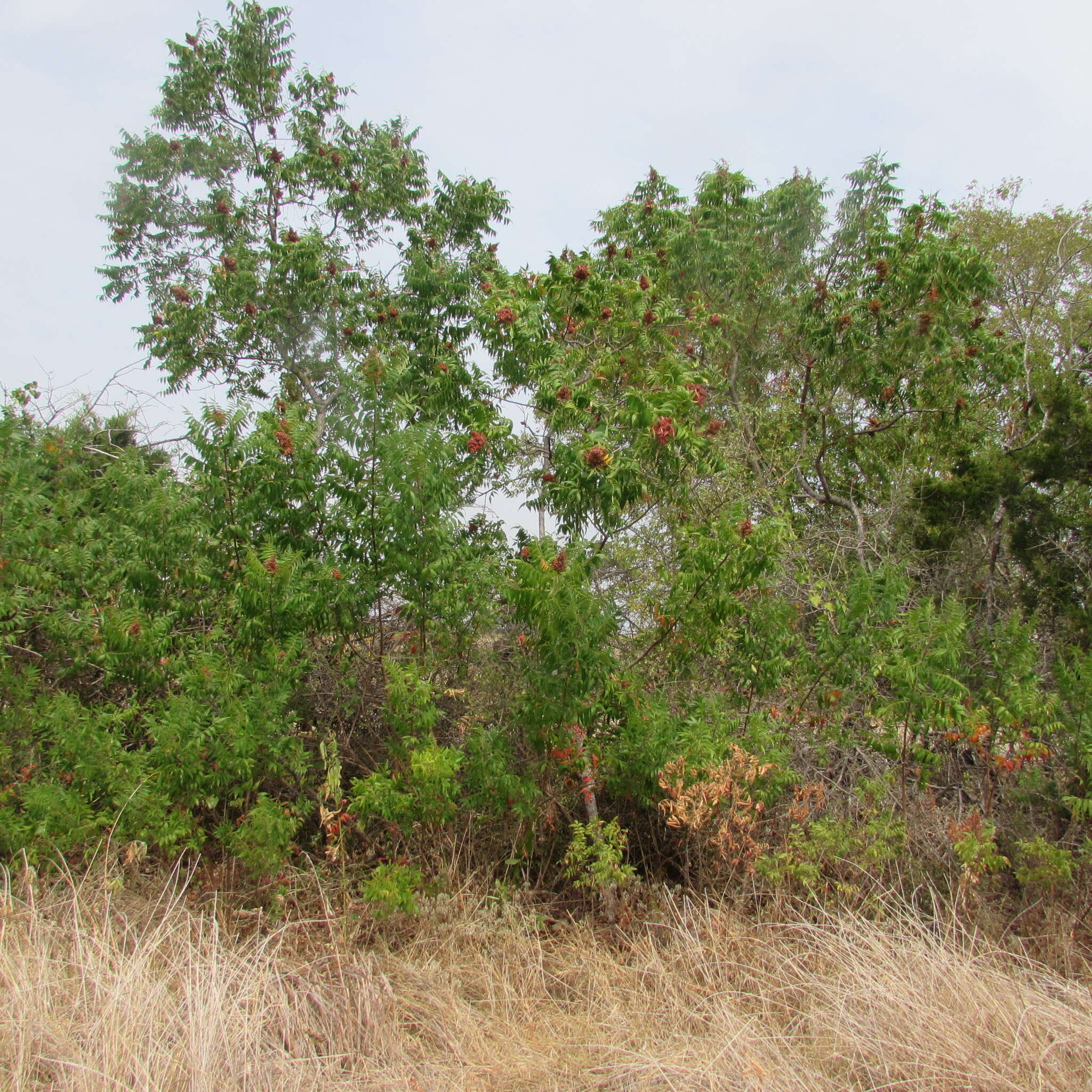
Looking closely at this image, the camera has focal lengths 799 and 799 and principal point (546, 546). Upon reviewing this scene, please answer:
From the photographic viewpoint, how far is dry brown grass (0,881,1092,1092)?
274cm

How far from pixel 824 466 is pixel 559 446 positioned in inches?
216

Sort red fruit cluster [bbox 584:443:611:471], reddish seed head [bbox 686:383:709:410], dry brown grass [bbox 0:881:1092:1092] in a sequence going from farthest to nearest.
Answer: reddish seed head [bbox 686:383:709:410]
red fruit cluster [bbox 584:443:611:471]
dry brown grass [bbox 0:881:1092:1092]

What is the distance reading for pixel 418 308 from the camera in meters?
10.1

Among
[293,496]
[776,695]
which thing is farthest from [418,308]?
[776,695]

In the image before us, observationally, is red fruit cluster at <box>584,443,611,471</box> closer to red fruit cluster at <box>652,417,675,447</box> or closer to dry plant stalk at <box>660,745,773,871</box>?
red fruit cluster at <box>652,417,675,447</box>

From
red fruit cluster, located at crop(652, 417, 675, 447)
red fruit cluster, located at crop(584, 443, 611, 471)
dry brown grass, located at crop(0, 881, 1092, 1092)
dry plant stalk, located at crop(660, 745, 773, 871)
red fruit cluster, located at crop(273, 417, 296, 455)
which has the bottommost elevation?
dry brown grass, located at crop(0, 881, 1092, 1092)

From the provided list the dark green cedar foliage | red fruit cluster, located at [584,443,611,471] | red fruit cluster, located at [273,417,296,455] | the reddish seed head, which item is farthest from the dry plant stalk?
red fruit cluster, located at [273,417,296,455]

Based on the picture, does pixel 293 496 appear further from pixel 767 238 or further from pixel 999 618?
pixel 767 238

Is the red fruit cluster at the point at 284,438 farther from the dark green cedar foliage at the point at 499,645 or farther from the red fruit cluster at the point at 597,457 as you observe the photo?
the red fruit cluster at the point at 597,457

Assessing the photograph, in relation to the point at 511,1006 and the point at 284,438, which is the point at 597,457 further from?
the point at 511,1006

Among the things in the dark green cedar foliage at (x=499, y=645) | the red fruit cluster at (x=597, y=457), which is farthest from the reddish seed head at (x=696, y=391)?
the red fruit cluster at (x=597, y=457)

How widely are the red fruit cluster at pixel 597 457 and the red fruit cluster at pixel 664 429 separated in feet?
0.98

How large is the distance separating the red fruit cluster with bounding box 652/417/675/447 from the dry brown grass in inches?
98.6

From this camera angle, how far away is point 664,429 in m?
4.47
